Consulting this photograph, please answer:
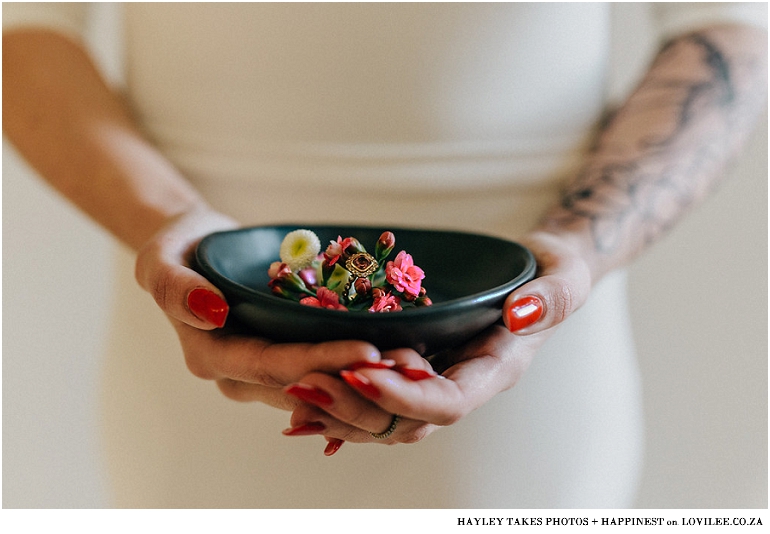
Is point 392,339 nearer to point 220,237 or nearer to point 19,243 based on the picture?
point 220,237

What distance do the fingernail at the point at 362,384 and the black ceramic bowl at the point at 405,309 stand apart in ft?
0.09

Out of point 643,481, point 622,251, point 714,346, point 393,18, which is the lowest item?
point 643,481

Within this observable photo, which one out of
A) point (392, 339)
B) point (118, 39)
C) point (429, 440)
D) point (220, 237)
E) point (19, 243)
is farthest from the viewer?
point (19, 243)

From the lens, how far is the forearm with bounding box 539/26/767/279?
673 mm

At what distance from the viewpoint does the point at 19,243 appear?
104cm

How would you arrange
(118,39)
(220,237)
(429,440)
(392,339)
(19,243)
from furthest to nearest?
(19,243) → (118,39) → (429,440) → (220,237) → (392,339)

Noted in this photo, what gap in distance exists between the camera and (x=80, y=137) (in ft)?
2.22

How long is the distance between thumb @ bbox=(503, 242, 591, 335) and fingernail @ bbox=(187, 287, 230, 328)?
0.60 feet

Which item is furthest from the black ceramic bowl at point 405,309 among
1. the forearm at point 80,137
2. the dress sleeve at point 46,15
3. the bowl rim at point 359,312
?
the dress sleeve at point 46,15

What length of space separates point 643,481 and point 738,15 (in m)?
0.73

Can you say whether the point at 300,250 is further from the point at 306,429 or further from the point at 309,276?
the point at 306,429

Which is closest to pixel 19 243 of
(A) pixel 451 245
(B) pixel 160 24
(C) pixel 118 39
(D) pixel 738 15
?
(C) pixel 118 39

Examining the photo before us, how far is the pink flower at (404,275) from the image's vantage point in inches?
18.6

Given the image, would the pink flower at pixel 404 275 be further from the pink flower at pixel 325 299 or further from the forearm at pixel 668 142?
the forearm at pixel 668 142
